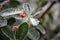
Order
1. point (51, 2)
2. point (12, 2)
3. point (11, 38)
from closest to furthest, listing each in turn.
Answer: point (11, 38), point (12, 2), point (51, 2)

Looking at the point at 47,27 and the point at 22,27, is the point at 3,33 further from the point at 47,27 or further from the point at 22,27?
the point at 47,27

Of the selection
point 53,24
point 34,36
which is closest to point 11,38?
point 34,36

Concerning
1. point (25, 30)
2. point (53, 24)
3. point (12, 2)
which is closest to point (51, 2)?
point (12, 2)

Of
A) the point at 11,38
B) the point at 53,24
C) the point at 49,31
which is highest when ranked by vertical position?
the point at 53,24

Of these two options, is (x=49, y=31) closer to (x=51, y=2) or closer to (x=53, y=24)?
(x=53, y=24)

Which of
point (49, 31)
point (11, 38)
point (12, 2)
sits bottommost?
point (11, 38)

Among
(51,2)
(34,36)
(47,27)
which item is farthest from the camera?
(47,27)

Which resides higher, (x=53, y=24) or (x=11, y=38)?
(x=53, y=24)

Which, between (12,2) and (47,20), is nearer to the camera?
(12,2)

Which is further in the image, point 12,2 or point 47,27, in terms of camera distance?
point 47,27
